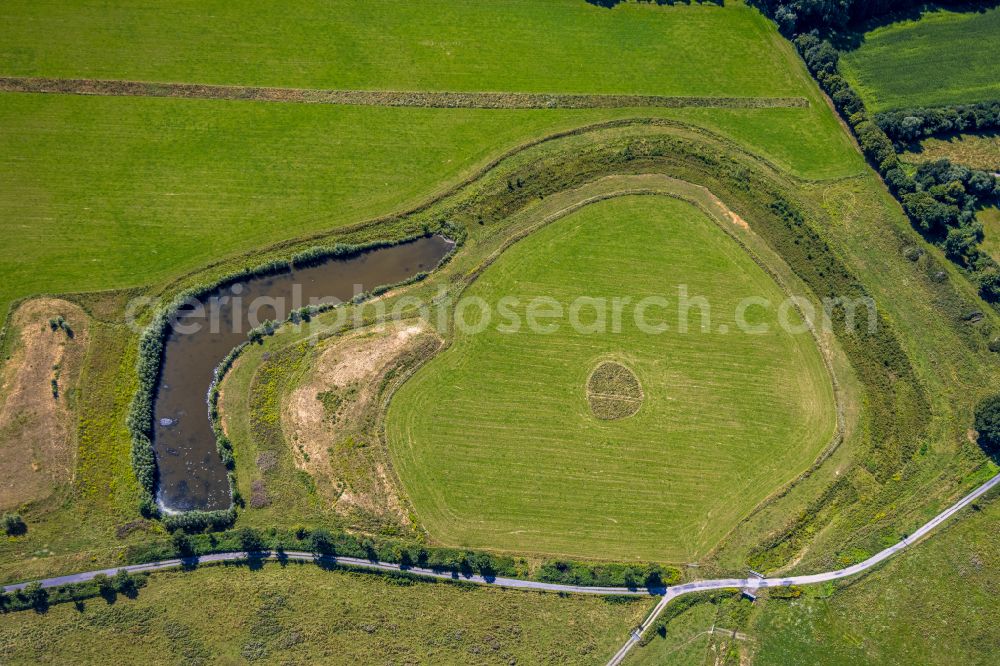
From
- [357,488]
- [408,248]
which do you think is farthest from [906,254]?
[357,488]

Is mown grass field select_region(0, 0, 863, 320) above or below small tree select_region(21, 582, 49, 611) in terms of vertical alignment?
above

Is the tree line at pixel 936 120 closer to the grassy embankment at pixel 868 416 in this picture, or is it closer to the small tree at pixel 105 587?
the grassy embankment at pixel 868 416

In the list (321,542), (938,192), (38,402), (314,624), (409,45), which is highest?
(409,45)

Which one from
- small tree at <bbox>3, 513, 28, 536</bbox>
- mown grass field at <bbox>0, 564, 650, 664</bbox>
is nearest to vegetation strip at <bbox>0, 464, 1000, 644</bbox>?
mown grass field at <bbox>0, 564, 650, 664</bbox>

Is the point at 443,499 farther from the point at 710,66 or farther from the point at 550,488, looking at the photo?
the point at 710,66

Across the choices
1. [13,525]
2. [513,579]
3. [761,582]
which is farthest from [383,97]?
[761,582]

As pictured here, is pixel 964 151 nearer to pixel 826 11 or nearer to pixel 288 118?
pixel 826 11

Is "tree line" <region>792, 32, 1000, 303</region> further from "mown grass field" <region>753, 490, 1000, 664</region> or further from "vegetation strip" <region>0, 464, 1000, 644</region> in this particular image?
"vegetation strip" <region>0, 464, 1000, 644</region>
